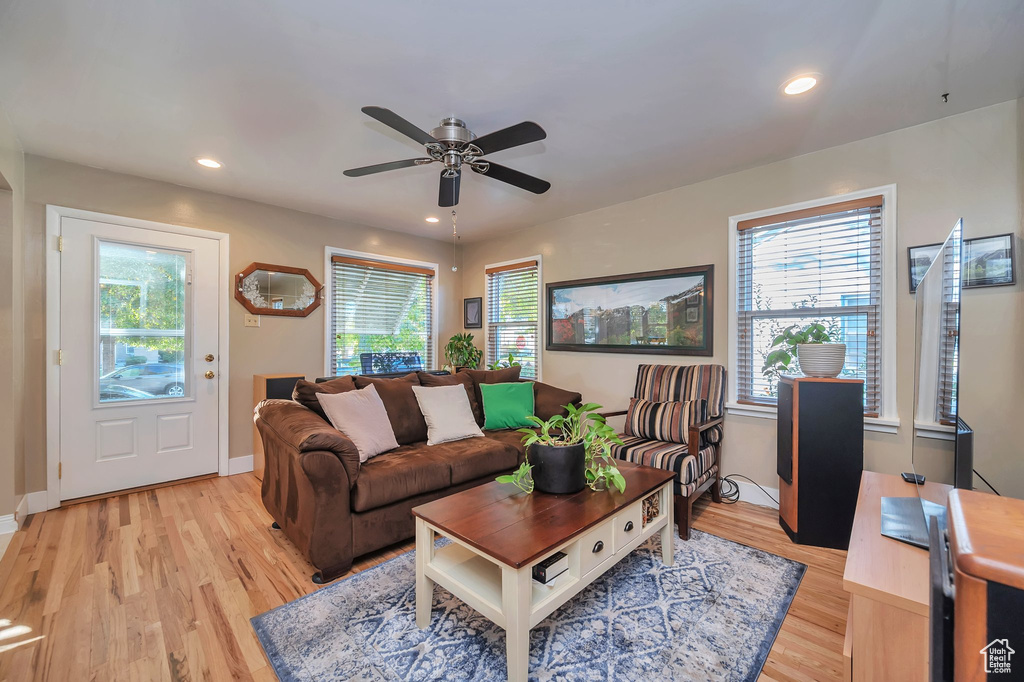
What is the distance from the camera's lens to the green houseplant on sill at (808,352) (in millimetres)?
2428

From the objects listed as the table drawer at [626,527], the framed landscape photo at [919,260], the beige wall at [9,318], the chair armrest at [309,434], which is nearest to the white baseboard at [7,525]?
the beige wall at [9,318]

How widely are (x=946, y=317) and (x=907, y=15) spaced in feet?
4.64

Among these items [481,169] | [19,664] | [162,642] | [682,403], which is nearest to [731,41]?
[481,169]

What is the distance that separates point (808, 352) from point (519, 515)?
6.72ft

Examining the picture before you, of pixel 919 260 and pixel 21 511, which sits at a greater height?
pixel 919 260

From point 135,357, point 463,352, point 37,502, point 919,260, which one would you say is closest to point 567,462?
point 919,260

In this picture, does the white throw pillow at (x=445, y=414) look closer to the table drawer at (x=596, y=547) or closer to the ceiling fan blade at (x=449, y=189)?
the ceiling fan blade at (x=449, y=189)

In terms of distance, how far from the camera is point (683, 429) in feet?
9.46

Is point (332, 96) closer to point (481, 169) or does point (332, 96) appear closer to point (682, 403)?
point (481, 169)

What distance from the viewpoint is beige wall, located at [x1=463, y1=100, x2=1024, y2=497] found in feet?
3.06

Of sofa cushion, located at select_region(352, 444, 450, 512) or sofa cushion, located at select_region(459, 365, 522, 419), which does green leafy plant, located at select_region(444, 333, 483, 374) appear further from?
sofa cushion, located at select_region(352, 444, 450, 512)

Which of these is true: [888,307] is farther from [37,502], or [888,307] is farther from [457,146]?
[37,502]

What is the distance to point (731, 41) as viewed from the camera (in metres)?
1.75

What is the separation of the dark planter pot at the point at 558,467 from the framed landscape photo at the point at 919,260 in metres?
2.23
